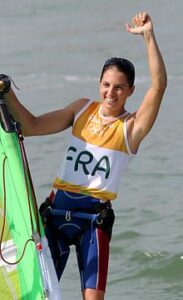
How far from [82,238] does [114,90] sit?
2.76 ft

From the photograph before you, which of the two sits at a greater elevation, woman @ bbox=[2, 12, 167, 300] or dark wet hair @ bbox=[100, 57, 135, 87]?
dark wet hair @ bbox=[100, 57, 135, 87]

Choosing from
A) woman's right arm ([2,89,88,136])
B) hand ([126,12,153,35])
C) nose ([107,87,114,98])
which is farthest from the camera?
woman's right arm ([2,89,88,136])

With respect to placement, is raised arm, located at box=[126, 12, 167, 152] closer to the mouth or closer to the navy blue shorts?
the mouth

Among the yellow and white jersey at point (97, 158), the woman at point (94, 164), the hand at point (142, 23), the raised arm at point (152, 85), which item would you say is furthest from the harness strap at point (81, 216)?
the hand at point (142, 23)

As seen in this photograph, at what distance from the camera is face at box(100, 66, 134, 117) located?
589 centimetres

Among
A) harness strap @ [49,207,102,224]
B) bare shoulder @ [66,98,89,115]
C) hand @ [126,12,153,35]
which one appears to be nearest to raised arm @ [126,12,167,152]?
hand @ [126,12,153,35]

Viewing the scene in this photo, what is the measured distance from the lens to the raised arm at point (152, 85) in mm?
5742

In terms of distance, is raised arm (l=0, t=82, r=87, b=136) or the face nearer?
the face

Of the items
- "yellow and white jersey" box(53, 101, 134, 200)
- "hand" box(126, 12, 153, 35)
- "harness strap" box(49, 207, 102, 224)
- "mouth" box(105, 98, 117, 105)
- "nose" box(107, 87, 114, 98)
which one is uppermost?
"hand" box(126, 12, 153, 35)

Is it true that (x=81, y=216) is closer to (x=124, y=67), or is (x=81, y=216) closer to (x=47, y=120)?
(x=47, y=120)

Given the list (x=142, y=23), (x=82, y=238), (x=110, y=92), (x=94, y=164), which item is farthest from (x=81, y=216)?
(x=142, y=23)

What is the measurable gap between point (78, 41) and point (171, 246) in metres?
11.2

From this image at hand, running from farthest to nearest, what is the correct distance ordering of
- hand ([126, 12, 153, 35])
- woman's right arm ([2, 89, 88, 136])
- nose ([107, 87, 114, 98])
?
1. woman's right arm ([2, 89, 88, 136])
2. nose ([107, 87, 114, 98])
3. hand ([126, 12, 153, 35])

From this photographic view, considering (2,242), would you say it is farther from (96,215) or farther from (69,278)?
(69,278)
